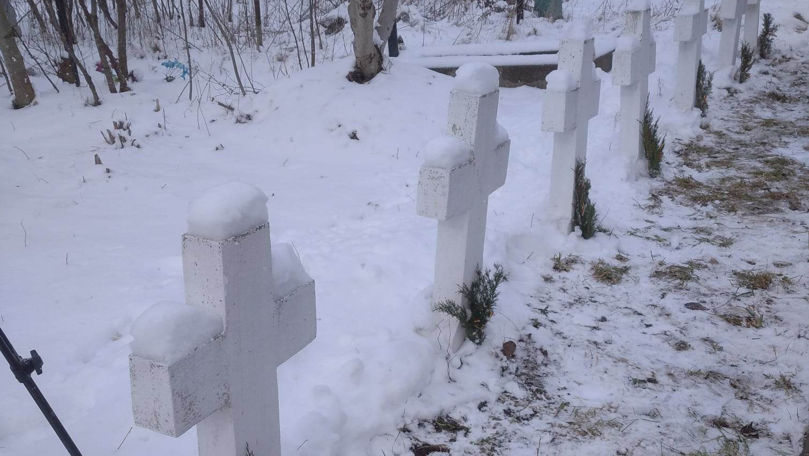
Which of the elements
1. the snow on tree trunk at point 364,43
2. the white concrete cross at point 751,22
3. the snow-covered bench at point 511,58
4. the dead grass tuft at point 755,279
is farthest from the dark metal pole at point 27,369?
the white concrete cross at point 751,22

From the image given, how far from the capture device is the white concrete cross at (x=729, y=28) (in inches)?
283

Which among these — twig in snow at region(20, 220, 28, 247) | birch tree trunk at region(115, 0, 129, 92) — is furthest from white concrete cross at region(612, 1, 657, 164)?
birch tree trunk at region(115, 0, 129, 92)

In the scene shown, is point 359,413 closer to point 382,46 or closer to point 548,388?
point 548,388

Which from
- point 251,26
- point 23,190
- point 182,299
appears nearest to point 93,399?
point 182,299

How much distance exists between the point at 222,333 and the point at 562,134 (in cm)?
274

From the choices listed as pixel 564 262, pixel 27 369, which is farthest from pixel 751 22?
pixel 27 369

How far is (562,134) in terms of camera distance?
3.96 meters

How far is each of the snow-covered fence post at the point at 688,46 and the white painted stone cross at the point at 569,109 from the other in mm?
2119

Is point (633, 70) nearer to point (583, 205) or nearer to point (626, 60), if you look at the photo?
point (626, 60)

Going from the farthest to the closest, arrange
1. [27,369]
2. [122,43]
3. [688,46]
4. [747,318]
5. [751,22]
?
1. [751,22]
2. [122,43]
3. [688,46]
4. [747,318]
5. [27,369]

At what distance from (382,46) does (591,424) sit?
4799 millimetres

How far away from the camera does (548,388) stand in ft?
9.32

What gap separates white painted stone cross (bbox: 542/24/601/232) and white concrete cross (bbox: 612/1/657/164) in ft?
2.41

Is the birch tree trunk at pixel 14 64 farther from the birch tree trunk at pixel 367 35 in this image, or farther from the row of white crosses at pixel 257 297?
the row of white crosses at pixel 257 297
